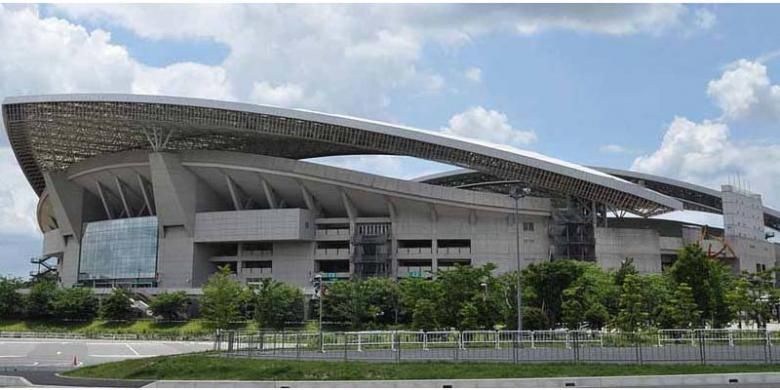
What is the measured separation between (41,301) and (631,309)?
66.3 metres

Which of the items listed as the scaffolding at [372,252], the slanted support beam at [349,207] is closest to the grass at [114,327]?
the scaffolding at [372,252]

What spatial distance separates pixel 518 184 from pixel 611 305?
130 ft

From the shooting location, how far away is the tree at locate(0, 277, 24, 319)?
84062 millimetres

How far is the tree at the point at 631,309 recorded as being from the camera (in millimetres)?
41781

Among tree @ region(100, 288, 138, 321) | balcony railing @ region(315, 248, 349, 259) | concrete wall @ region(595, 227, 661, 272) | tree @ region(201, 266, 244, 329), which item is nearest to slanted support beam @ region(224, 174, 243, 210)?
balcony railing @ region(315, 248, 349, 259)

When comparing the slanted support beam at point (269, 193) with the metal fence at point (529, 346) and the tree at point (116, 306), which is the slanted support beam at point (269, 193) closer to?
the tree at point (116, 306)

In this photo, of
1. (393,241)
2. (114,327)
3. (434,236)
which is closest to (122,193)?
(114,327)

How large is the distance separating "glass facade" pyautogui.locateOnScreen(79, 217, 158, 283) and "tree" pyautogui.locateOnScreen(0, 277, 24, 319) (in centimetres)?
981

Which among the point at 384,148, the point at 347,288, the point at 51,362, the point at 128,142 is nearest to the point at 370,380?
the point at 51,362

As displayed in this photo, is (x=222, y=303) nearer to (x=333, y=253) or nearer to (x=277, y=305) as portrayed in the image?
(x=277, y=305)

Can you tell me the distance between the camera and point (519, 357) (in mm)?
28812

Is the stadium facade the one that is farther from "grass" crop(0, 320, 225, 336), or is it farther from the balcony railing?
"grass" crop(0, 320, 225, 336)

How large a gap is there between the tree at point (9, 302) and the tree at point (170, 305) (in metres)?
17.5

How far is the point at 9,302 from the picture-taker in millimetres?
84375
